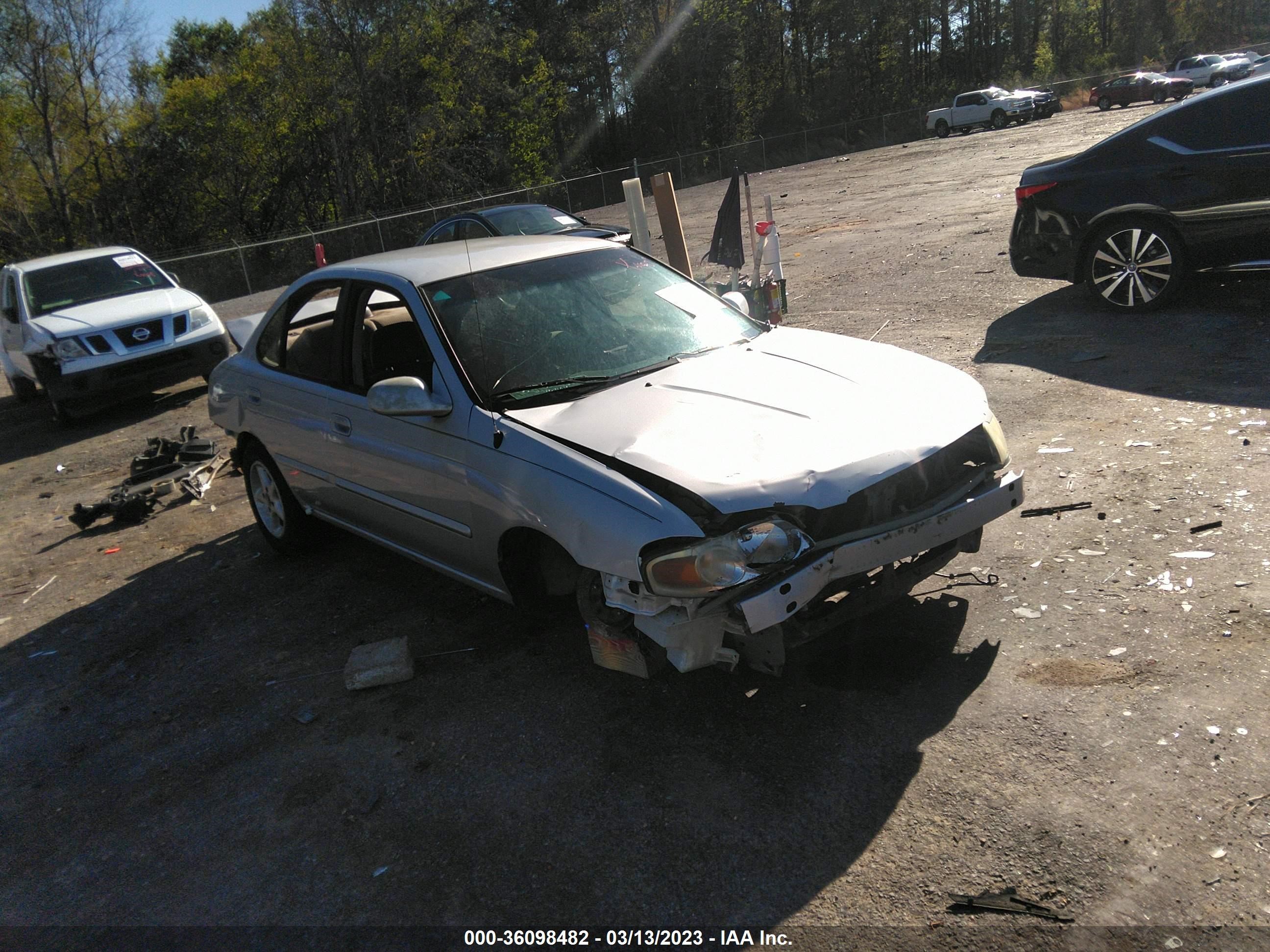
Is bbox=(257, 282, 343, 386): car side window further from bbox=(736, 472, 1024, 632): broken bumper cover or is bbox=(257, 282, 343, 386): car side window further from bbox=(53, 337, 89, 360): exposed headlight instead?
bbox=(53, 337, 89, 360): exposed headlight

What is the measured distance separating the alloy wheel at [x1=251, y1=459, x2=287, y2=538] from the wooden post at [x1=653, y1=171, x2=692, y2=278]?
6.25 m

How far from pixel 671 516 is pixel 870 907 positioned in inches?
54.4

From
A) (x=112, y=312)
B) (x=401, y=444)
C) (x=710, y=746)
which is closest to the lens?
(x=710, y=746)

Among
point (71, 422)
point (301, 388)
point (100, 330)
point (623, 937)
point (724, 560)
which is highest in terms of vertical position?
point (100, 330)

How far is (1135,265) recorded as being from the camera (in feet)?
27.1

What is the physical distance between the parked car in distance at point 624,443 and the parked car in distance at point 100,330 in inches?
249

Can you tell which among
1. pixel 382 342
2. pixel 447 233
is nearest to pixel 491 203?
pixel 447 233

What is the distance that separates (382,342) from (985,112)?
1718 inches

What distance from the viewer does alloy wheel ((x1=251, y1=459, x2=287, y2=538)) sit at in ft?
20.7

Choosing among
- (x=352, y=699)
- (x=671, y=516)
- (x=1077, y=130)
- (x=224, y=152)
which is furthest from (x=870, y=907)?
(x=224, y=152)

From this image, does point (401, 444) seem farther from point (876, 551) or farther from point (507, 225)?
point (507, 225)

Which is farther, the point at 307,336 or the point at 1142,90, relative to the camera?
the point at 1142,90

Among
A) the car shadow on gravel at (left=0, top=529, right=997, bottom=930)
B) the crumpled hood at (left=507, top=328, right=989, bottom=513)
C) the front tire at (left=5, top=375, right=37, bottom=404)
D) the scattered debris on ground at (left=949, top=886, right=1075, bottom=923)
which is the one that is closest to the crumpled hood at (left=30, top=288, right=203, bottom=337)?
the front tire at (left=5, top=375, right=37, bottom=404)

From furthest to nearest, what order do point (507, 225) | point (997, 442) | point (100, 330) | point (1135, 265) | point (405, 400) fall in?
point (507, 225)
point (100, 330)
point (1135, 265)
point (405, 400)
point (997, 442)
